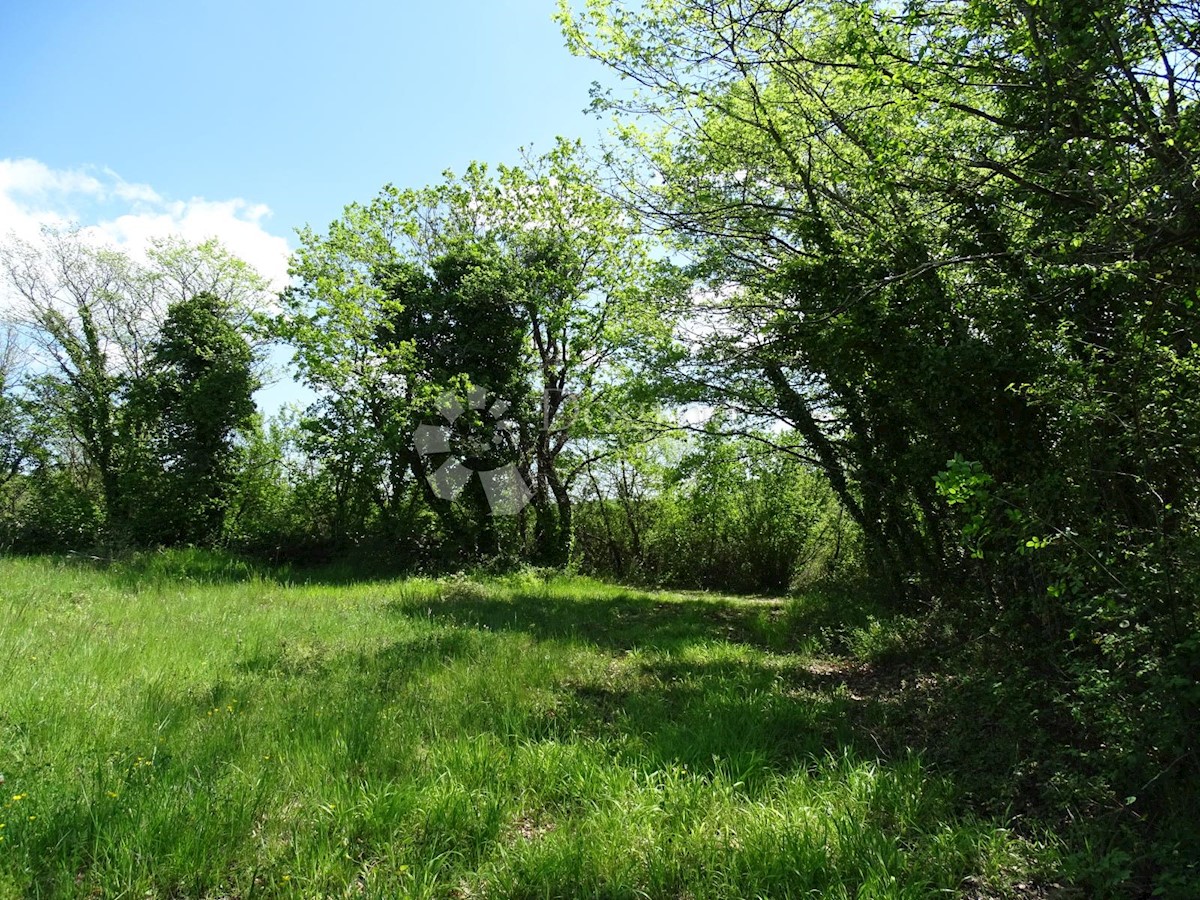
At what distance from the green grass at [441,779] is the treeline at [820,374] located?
118 centimetres

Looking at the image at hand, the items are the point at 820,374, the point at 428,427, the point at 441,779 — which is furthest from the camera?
the point at 428,427

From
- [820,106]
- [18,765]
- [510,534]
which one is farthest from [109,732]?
[510,534]

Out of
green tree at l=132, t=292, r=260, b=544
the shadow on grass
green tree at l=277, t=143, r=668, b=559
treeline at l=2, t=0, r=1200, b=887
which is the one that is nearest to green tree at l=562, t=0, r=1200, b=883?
treeline at l=2, t=0, r=1200, b=887

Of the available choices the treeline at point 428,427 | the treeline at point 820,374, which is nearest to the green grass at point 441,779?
the treeline at point 820,374

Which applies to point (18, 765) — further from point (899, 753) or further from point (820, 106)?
point (820, 106)

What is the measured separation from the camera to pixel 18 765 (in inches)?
131

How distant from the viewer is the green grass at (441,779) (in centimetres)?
271

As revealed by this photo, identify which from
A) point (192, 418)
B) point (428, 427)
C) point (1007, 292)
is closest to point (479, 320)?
point (428, 427)

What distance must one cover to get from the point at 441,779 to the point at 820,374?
25.9 ft

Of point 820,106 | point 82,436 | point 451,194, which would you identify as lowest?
point 82,436

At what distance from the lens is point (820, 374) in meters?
9.42

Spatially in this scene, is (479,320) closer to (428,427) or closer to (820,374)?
(428,427)

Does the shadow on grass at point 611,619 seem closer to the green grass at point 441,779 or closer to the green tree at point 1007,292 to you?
the green grass at point 441,779

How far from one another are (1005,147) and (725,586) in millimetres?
14443
